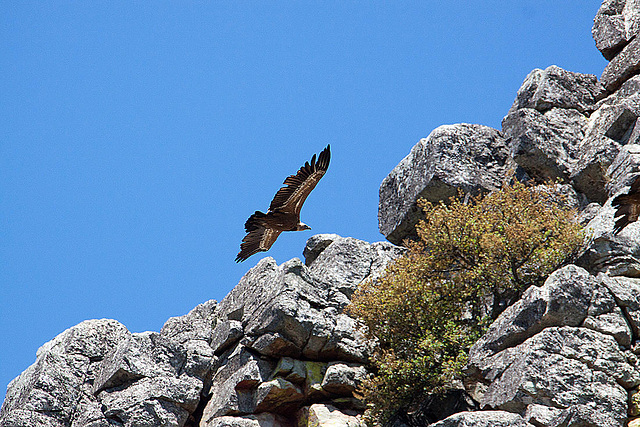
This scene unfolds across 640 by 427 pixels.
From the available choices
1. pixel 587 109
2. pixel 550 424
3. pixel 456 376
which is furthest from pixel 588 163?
pixel 550 424

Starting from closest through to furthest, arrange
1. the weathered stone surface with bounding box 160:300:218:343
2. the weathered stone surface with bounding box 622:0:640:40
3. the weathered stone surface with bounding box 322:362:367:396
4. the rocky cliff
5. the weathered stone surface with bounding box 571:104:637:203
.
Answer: the rocky cliff < the weathered stone surface with bounding box 322:362:367:396 < the weathered stone surface with bounding box 571:104:637:203 < the weathered stone surface with bounding box 160:300:218:343 < the weathered stone surface with bounding box 622:0:640:40

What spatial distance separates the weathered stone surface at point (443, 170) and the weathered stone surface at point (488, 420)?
12769 mm

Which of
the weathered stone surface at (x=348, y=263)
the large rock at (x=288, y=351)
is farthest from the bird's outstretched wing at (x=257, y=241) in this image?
the weathered stone surface at (x=348, y=263)

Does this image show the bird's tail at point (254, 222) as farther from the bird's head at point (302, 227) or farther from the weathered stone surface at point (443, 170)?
the weathered stone surface at point (443, 170)

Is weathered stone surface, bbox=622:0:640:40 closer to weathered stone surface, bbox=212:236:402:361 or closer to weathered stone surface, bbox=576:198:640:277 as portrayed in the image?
weathered stone surface, bbox=576:198:640:277

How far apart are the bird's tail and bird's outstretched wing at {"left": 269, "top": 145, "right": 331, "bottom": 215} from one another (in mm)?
540

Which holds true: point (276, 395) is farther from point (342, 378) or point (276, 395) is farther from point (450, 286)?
point (450, 286)

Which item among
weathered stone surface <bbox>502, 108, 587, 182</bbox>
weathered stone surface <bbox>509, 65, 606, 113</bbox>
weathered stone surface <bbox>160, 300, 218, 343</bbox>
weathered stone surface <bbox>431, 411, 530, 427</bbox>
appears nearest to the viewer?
weathered stone surface <bbox>431, 411, 530, 427</bbox>

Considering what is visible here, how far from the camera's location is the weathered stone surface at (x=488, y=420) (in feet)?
61.1

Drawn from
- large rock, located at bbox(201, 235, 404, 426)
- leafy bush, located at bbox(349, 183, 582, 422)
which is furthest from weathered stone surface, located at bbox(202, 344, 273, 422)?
leafy bush, located at bbox(349, 183, 582, 422)

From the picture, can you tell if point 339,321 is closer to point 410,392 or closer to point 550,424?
point 410,392

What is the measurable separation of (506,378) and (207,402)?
11264 mm

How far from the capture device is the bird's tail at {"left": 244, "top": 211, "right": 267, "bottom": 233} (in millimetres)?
27073

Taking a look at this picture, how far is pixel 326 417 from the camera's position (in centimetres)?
2444
